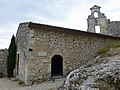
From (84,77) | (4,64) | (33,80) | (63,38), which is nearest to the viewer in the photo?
(84,77)

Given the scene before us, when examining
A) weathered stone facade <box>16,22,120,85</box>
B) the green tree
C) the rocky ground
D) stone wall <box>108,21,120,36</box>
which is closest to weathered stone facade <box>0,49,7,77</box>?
the green tree

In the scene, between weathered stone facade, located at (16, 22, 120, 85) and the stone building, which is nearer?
weathered stone facade, located at (16, 22, 120, 85)

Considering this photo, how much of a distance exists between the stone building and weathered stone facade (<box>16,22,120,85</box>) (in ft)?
38.2

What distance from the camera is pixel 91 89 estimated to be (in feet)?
11.7

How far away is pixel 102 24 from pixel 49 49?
1546cm

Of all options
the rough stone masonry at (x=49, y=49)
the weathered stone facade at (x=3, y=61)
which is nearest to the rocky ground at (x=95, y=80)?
the rough stone masonry at (x=49, y=49)

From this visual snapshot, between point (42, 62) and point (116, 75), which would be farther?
point (42, 62)

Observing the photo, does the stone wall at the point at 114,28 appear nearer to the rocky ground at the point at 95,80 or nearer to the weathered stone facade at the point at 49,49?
the weathered stone facade at the point at 49,49

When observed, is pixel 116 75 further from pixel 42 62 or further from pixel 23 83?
pixel 23 83

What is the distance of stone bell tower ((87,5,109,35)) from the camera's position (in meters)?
23.8

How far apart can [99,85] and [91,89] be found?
202 mm

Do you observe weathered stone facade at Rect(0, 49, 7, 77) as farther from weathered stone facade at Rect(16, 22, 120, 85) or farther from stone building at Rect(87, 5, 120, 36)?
stone building at Rect(87, 5, 120, 36)

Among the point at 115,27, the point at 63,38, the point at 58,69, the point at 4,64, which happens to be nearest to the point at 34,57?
the point at 63,38

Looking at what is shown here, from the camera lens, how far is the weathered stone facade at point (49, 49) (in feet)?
31.6
